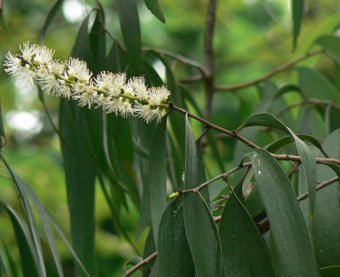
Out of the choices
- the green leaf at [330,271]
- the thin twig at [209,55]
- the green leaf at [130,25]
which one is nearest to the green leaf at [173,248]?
the green leaf at [330,271]

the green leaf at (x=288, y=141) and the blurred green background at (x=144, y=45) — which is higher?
the blurred green background at (x=144, y=45)

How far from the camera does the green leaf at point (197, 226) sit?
62cm

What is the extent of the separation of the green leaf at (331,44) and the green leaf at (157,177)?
2.39ft

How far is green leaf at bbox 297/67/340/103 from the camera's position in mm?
1326

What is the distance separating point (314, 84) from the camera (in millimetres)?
1359

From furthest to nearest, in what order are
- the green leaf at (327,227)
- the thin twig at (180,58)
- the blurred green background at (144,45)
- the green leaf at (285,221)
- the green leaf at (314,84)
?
the blurred green background at (144,45)
the green leaf at (314,84)
the thin twig at (180,58)
the green leaf at (327,227)
the green leaf at (285,221)

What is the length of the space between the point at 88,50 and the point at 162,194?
355mm

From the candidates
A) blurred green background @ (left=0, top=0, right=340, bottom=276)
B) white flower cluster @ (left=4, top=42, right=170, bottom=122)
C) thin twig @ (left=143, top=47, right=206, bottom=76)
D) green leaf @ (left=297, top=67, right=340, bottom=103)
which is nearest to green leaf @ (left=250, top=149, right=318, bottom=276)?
white flower cluster @ (left=4, top=42, right=170, bottom=122)

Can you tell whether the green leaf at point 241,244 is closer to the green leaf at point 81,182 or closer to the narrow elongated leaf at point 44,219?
the narrow elongated leaf at point 44,219

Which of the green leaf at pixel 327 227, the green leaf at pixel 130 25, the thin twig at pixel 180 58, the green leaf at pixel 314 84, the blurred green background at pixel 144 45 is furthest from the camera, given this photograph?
the blurred green background at pixel 144 45

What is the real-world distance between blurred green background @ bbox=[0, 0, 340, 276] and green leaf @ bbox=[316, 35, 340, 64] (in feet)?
2.85

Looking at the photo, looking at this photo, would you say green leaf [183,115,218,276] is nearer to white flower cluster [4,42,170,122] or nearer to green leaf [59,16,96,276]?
white flower cluster [4,42,170,122]

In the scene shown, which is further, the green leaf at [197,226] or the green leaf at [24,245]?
the green leaf at [24,245]

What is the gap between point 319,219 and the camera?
71 centimetres
